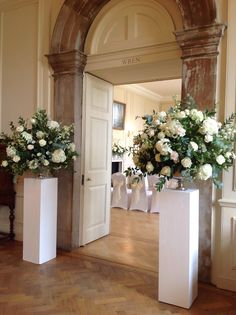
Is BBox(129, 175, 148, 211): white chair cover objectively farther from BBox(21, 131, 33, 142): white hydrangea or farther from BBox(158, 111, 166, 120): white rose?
BBox(158, 111, 166, 120): white rose

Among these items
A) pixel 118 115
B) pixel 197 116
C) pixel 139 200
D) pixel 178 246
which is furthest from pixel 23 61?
pixel 118 115

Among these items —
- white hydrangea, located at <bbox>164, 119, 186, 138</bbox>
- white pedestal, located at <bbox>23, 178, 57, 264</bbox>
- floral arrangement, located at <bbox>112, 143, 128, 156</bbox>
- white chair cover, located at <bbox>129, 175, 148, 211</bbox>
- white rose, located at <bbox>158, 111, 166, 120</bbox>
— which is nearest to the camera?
white hydrangea, located at <bbox>164, 119, 186, 138</bbox>

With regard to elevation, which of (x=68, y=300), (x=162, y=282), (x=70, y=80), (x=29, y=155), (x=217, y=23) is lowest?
(x=68, y=300)

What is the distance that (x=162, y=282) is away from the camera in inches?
109

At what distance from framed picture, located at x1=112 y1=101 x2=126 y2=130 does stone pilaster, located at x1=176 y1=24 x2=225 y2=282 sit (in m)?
5.55

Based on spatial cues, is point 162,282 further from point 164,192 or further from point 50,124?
point 50,124

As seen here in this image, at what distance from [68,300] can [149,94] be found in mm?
8627

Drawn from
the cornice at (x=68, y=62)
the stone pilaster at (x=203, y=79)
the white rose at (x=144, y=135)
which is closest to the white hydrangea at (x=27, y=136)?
the cornice at (x=68, y=62)

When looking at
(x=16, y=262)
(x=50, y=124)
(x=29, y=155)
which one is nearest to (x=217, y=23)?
(x=50, y=124)

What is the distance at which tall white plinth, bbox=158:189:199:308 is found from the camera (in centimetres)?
266

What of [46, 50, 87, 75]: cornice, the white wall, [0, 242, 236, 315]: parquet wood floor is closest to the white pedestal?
[0, 242, 236, 315]: parquet wood floor

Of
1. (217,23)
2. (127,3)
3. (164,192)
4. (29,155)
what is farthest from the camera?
(127,3)

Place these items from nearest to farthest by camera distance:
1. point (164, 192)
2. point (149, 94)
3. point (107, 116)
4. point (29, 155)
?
point (164, 192) < point (29, 155) < point (107, 116) < point (149, 94)

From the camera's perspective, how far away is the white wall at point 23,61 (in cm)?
422
